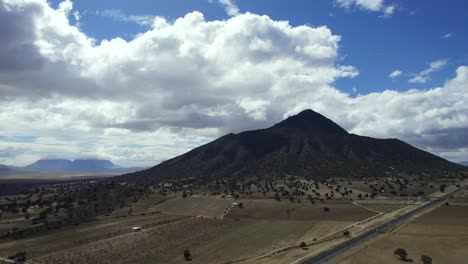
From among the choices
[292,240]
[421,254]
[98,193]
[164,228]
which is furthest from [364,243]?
[98,193]

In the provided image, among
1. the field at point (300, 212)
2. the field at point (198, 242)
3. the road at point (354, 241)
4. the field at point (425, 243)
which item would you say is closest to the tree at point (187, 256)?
the field at point (198, 242)

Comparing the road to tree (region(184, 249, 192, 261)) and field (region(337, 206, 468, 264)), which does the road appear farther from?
tree (region(184, 249, 192, 261))

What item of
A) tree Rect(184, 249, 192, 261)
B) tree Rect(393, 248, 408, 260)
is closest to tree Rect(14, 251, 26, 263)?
tree Rect(184, 249, 192, 261)

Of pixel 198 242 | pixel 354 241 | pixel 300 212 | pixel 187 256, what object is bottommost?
pixel 187 256

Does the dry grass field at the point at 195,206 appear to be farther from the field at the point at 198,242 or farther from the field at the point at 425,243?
the field at the point at 425,243

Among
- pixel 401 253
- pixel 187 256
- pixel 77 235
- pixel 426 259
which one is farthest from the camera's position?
pixel 77 235

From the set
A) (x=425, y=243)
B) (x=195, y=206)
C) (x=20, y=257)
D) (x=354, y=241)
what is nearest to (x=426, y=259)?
(x=425, y=243)

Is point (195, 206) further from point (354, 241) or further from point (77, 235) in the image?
point (354, 241)
